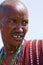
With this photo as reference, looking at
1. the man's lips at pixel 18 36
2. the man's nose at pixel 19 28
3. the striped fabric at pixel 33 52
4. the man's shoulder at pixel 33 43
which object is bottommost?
the striped fabric at pixel 33 52

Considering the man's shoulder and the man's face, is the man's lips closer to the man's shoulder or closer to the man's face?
the man's face

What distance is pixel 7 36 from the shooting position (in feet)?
8.79

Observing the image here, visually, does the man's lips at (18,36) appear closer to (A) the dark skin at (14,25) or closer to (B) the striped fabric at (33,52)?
Result: (A) the dark skin at (14,25)

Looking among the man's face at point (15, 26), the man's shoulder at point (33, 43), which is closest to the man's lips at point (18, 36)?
the man's face at point (15, 26)

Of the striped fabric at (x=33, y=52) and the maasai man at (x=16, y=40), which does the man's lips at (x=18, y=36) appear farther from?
the striped fabric at (x=33, y=52)

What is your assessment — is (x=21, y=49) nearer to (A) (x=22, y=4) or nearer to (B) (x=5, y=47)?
(B) (x=5, y=47)

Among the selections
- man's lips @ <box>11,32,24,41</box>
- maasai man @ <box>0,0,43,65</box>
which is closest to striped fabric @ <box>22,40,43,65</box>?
maasai man @ <box>0,0,43,65</box>

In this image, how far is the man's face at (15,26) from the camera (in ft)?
8.64

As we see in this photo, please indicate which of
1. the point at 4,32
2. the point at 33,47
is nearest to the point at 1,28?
the point at 4,32

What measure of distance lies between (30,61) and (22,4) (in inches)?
13.6

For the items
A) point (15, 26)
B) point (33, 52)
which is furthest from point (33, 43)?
point (15, 26)

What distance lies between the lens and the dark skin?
264 cm

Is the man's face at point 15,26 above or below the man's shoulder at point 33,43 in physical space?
above

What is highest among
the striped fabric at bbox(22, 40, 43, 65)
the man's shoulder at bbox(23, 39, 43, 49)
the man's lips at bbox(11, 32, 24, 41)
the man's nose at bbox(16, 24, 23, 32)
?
the man's nose at bbox(16, 24, 23, 32)
